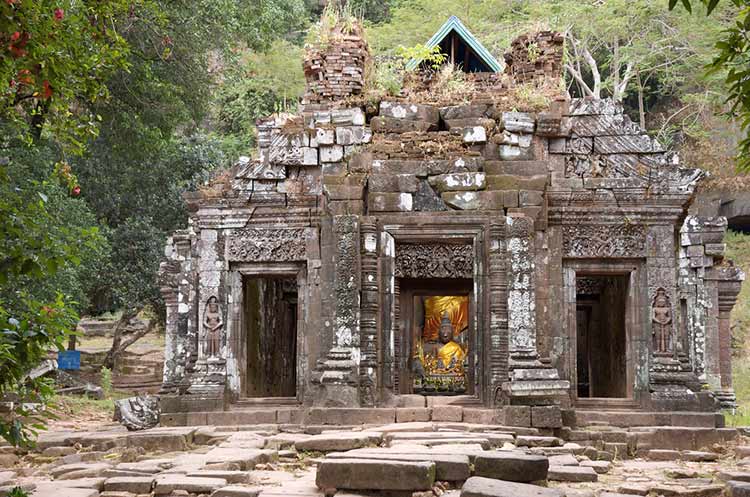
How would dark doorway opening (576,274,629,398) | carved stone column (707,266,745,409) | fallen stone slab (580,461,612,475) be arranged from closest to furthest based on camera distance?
fallen stone slab (580,461,612,475) → dark doorway opening (576,274,629,398) → carved stone column (707,266,745,409)

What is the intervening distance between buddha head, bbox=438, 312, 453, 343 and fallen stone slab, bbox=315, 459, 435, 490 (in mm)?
13589

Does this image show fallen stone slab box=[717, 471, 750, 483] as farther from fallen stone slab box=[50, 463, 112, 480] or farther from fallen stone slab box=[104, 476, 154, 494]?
fallen stone slab box=[50, 463, 112, 480]

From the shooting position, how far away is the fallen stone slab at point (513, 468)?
6.99 m

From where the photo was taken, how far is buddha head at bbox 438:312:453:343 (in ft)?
66.9

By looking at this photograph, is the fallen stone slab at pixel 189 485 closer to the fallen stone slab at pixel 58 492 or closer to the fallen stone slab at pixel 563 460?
the fallen stone slab at pixel 58 492

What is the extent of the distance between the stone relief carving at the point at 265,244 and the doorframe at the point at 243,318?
0.46ft

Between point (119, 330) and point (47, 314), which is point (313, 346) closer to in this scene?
point (47, 314)

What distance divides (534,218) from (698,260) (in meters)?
7.06

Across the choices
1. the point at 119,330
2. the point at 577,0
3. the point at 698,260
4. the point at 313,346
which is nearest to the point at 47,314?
the point at 313,346

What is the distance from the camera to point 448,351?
65.9ft

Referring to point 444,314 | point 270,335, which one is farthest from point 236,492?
point 444,314

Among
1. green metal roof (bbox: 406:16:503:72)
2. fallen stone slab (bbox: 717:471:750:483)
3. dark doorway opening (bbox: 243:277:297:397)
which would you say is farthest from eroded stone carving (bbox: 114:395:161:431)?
green metal roof (bbox: 406:16:503:72)

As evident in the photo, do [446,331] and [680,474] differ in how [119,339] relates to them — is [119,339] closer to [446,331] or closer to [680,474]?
[446,331]

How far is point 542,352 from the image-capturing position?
42.0 feet
